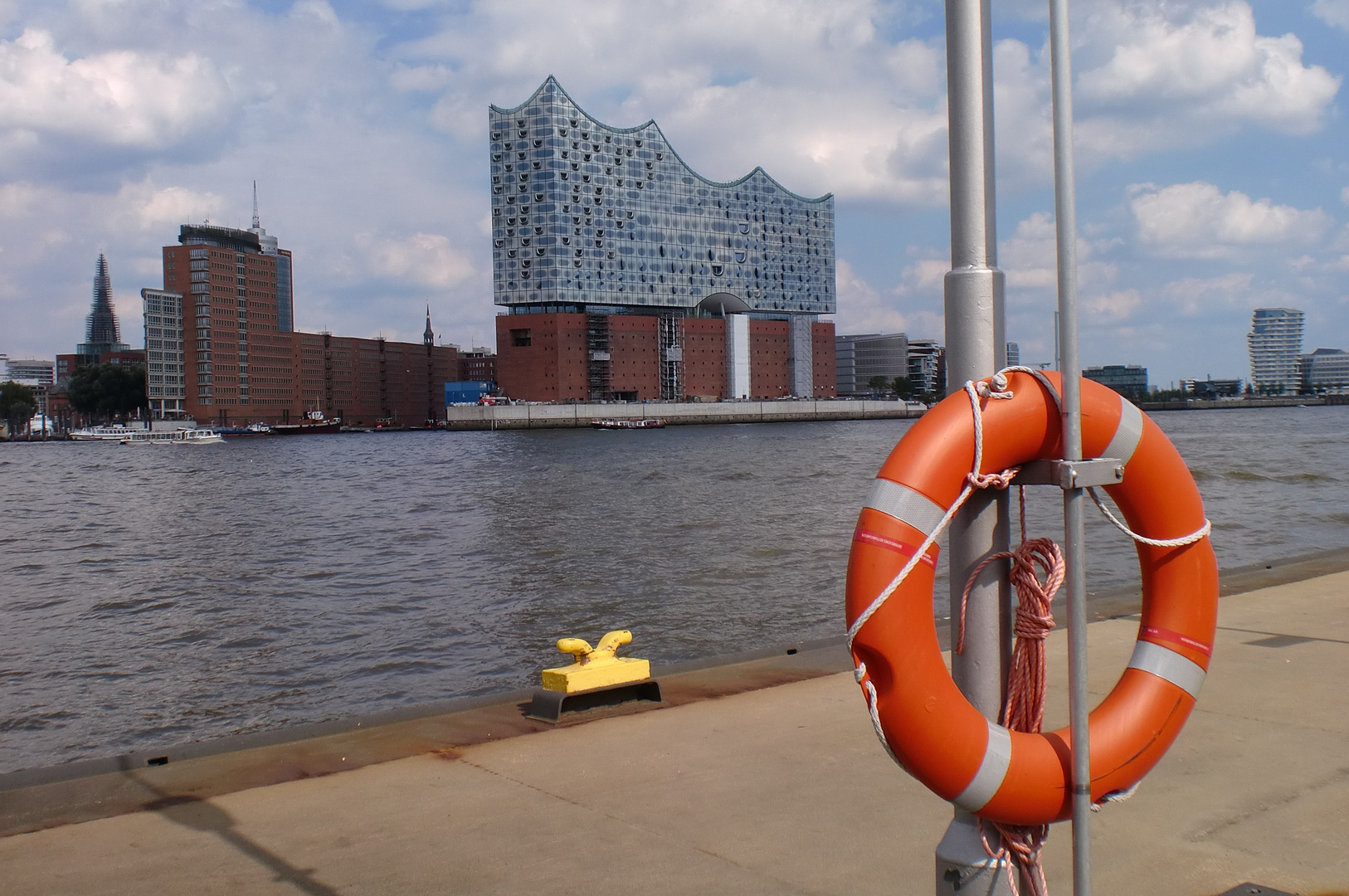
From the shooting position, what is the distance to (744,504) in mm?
28016

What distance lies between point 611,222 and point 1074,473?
10533cm

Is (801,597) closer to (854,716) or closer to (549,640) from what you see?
(549,640)

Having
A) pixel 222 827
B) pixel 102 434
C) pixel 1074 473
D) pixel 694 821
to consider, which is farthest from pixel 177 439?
pixel 1074 473

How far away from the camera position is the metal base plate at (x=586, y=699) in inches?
220

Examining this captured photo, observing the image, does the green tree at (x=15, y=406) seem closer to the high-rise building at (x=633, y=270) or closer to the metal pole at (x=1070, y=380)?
the high-rise building at (x=633, y=270)

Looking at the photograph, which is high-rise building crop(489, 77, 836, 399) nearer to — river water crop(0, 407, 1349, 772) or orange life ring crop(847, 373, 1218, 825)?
river water crop(0, 407, 1349, 772)

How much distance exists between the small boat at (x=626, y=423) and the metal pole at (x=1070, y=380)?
99.9 m

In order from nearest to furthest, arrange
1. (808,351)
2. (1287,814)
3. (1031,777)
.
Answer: (1031,777) → (1287,814) → (808,351)

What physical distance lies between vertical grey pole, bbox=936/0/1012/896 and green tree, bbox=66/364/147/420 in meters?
152

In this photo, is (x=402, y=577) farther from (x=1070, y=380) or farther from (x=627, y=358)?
(x=627, y=358)

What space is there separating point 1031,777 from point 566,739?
130 inches

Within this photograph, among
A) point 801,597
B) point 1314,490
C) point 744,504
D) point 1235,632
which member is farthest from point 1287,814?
point 1314,490

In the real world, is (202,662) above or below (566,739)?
below

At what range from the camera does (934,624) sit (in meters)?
2.26
